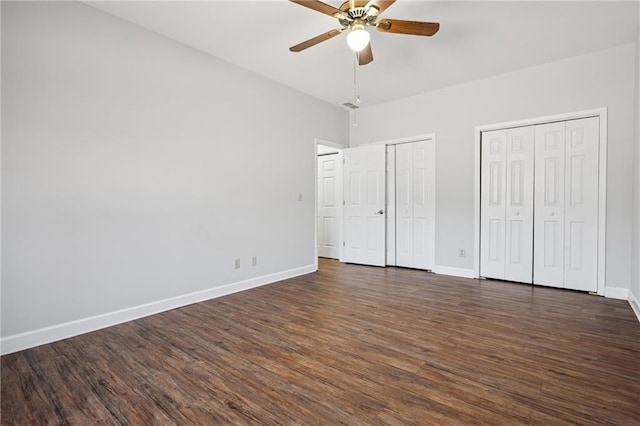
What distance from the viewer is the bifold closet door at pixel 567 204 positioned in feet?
12.5

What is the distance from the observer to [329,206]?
6.52m

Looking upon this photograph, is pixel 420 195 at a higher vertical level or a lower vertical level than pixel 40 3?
lower

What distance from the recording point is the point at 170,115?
3363 mm

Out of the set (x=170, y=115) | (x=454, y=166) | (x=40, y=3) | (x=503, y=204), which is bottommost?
(x=503, y=204)

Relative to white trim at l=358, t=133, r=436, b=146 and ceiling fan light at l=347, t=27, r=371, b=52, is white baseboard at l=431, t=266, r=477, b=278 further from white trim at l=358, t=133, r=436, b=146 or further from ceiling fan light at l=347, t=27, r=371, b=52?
ceiling fan light at l=347, t=27, r=371, b=52

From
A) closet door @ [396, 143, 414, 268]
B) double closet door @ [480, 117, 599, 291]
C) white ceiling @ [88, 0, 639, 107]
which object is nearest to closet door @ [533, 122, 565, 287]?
double closet door @ [480, 117, 599, 291]

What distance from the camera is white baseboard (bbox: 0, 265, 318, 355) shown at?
2.43m

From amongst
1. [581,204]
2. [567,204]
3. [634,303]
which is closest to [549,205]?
[567,204]

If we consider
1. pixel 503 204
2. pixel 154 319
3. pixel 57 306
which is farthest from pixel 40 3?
pixel 503 204

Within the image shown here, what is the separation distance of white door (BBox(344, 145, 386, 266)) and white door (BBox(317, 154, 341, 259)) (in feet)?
1.49

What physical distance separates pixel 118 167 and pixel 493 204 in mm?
4697

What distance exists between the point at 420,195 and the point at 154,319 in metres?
4.16

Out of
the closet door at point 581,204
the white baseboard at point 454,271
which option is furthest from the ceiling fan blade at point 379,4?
the white baseboard at point 454,271

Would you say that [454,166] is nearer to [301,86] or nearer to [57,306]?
[301,86]
